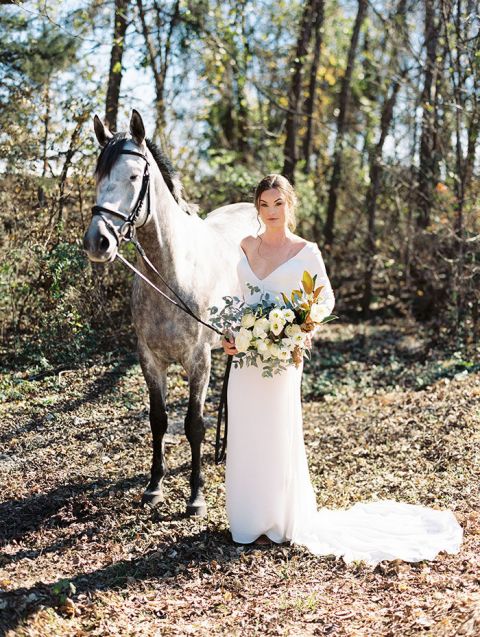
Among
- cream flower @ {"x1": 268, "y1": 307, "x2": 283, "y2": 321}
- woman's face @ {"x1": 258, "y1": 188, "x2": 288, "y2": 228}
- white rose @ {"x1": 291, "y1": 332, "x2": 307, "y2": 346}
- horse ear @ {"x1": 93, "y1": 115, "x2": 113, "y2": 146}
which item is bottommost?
white rose @ {"x1": 291, "y1": 332, "x2": 307, "y2": 346}

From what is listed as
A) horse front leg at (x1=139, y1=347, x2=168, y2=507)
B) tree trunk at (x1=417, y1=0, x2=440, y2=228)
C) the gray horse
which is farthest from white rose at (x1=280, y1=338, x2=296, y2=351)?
tree trunk at (x1=417, y1=0, x2=440, y2=228)

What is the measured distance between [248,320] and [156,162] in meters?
1.29

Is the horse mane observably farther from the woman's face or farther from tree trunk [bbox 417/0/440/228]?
tree trunk [bbox 417/0/440/228]

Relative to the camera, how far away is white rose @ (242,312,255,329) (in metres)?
4.04

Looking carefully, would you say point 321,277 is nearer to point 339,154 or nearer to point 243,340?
point 243,340

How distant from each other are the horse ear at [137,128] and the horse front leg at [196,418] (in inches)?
56.7

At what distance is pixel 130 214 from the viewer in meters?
4.01

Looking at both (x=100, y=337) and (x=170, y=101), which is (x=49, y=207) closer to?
(x=100, y=337)

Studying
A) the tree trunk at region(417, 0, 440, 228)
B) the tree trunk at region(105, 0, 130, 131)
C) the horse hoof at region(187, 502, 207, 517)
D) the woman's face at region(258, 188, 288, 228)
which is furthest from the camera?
the tree trunk at region(417, 0, 440, 228)

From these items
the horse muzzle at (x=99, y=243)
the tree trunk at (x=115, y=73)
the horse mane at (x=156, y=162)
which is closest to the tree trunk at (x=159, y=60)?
the tree trunk at (x=115, y=73)

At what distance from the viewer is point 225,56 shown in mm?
10602

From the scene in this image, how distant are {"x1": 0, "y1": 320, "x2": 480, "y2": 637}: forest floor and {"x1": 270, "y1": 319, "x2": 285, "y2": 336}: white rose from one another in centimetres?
133

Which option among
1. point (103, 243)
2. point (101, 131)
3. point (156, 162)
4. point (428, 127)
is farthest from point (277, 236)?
point (428, 127)

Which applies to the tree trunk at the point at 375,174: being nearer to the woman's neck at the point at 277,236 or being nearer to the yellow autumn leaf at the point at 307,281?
the woman's neck at the point at 277,236
